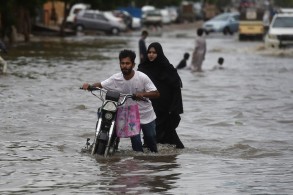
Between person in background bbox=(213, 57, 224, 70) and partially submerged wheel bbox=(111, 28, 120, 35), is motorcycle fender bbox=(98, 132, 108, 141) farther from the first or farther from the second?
partially submerged wheel bbox=(111, 28, 120, 35)

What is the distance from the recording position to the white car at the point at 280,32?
140ft

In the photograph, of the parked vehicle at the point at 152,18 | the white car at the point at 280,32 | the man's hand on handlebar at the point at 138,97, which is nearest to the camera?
the man's hand on handlebar at the point at 138,97

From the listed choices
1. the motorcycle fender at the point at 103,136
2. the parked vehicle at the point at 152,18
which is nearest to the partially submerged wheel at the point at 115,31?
the parked vehicle at the point at 152,18

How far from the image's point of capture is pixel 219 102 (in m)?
22.0

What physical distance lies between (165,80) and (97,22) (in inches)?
2151

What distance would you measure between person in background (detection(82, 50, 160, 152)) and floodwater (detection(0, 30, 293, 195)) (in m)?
0.47

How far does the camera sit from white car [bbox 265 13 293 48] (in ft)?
140

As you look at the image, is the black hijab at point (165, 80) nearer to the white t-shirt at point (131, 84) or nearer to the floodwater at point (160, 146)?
the floodwater at point (160, 146)

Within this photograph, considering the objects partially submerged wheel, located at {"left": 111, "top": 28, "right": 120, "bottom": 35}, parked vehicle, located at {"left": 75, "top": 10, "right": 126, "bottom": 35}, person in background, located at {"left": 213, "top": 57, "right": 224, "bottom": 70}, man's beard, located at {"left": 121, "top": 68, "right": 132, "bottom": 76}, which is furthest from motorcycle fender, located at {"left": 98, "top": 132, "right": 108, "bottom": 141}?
partially submerged wheel, located at {"left": 111, "top": 28, "right": 120, "bottom": 35}

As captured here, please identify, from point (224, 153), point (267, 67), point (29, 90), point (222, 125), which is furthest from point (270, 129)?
point (267, 67)

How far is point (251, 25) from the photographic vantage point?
57.4m

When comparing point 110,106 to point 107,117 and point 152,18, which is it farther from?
point 152,18

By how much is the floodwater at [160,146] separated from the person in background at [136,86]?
474mm

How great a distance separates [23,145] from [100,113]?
2.43 meters
